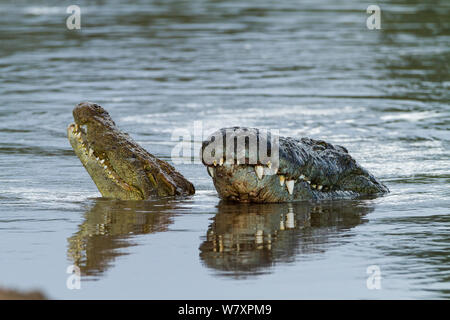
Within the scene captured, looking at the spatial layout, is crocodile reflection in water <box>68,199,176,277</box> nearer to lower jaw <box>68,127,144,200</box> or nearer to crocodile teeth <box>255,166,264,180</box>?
lower jaw <box>68,127,144,200</box>

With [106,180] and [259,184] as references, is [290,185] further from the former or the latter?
[106,180]

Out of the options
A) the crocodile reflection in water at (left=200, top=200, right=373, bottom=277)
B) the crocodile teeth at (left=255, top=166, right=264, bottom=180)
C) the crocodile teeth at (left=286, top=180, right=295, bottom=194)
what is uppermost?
the crocodile teeth at (left=255, top=166, right=264, bottom=180)

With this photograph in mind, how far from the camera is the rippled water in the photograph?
6039 mm

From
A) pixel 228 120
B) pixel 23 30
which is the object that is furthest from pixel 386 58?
pixel 23 30

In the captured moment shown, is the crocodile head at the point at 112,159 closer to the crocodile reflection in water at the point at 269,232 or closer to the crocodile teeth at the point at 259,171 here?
the crocodile reflection in water at the point at 269,232

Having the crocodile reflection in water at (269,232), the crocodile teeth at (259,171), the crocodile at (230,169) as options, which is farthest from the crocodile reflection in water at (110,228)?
the crocodile teeth at (259,171)

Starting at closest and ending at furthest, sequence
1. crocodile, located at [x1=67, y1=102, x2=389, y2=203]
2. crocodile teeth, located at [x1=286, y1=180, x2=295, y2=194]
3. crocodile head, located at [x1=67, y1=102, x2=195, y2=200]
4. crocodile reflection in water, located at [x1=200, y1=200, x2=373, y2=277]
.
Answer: crocodile reflection in water, located at [x1=200, y1=200, x2=373, y2=277] < crocodile, located at [x1=67, y1=102, x2=389, y2=203] < crocodile teeth, located at [x1=286, y1=180, x2=295, y2=194] < crocodile head, located at [x1=67, y1=102, x2=195, y2=200]

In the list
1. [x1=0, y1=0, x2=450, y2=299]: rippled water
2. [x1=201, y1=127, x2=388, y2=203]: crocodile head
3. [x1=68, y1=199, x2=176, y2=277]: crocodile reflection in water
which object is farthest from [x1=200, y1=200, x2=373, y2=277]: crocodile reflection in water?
[x1=68, y1=199, x2=176, y2=277]: crocodile reflection in water

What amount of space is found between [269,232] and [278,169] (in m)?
0.77

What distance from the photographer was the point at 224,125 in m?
12.9

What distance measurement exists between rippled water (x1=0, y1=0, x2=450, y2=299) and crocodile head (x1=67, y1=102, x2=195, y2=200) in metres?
0.19

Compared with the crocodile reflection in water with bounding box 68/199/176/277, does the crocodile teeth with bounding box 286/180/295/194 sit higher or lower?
higher

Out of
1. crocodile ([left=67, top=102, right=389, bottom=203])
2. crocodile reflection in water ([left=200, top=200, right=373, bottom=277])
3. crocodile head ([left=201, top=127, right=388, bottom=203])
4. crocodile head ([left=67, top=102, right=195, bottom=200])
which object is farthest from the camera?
crocodile head ([left=67, top=102, right=195, bottom=200])
